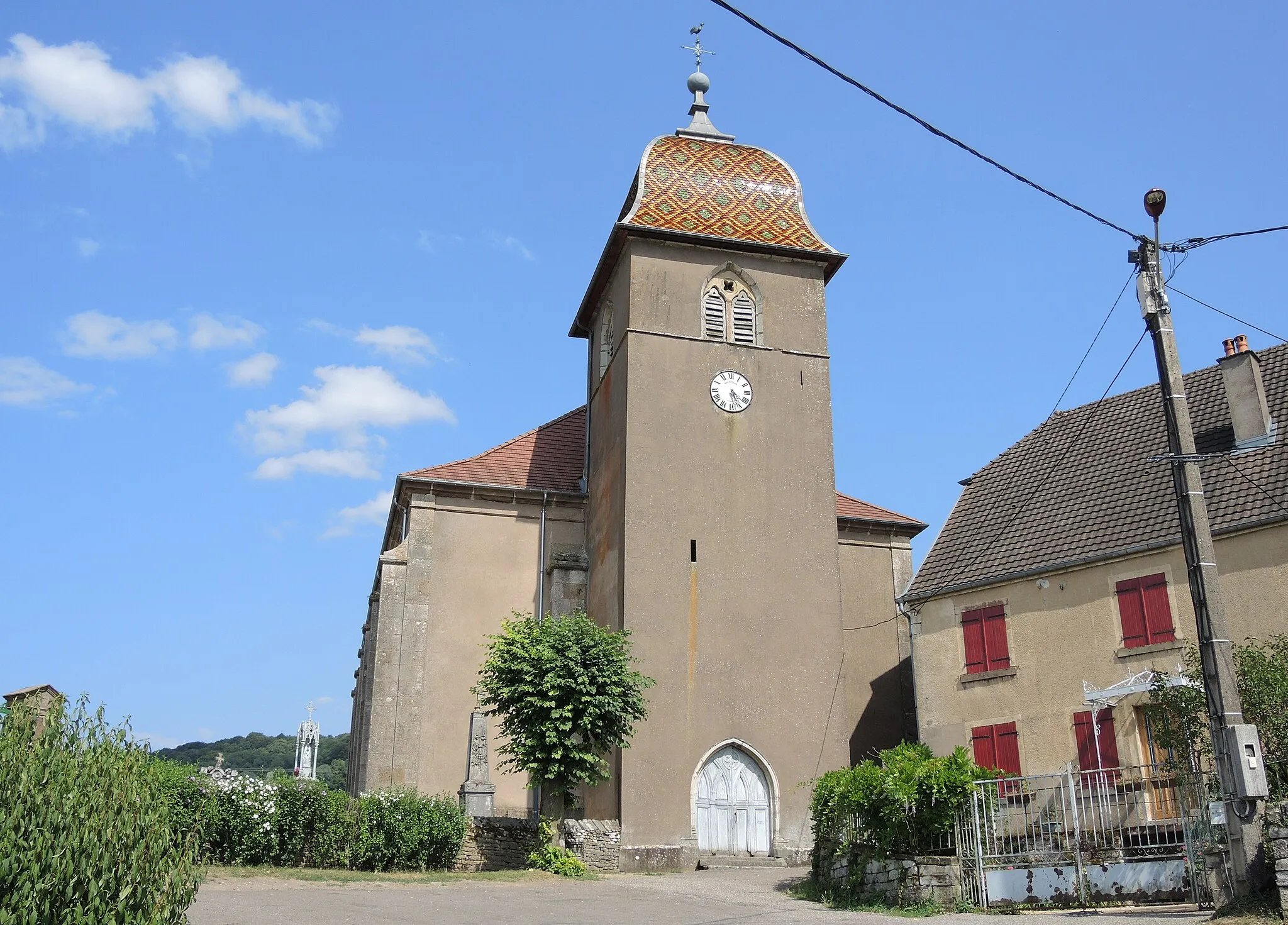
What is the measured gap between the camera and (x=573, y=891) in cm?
1520

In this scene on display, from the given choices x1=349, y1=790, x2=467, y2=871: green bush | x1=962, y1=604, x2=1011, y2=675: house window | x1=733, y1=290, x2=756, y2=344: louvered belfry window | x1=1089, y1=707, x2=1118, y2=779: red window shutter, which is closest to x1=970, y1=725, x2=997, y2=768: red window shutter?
x1=962, y1=604, x2=1011, y2=675: house window

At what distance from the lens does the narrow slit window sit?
2458 cm

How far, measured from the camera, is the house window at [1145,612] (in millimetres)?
19391

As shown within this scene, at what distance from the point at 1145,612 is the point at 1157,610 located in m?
0.21

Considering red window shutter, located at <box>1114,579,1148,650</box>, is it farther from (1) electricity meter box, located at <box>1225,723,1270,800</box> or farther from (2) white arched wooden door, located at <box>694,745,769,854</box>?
(1) electricity meter box, located at <box>1225,723,1270,800</box>

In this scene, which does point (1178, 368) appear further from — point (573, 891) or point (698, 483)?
point (698, 483)

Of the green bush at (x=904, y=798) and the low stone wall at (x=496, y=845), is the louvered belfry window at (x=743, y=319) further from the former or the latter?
the green bush at (x=904, y=798)

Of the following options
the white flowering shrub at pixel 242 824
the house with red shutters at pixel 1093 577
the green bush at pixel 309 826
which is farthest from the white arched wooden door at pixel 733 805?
the white flowering shrub at pixel 242 824

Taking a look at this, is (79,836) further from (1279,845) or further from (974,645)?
(974,645)

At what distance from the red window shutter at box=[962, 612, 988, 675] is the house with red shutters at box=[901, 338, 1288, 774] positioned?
2 cm

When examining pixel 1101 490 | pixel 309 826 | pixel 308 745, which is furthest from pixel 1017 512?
pixel 308 745

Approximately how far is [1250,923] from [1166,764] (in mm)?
3400

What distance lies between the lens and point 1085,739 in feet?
65.1

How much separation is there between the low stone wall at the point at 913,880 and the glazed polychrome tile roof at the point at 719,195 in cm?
1454
